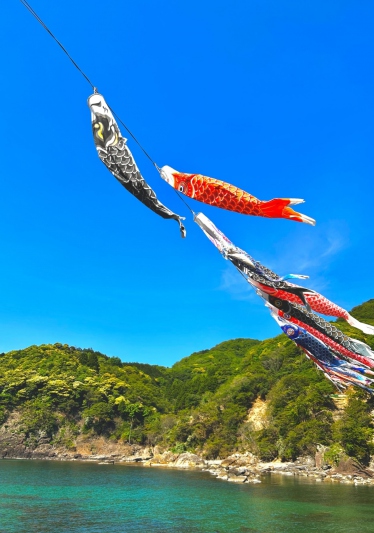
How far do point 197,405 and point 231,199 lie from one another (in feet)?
189

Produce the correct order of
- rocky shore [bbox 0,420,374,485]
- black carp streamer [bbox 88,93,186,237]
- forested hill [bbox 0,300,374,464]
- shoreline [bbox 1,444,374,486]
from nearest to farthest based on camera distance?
black carp streamer [bbox 88,93,186,237], shoreline [bbox 1,444,374,486], rocky shore [bbox 0,420,374,485], forested hill [bbox 0,300,374,464]

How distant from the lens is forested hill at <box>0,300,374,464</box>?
3678 centimetres

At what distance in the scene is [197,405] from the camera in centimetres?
6112

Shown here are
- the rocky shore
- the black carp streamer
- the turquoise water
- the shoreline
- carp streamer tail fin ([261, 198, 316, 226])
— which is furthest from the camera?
the rocky shore

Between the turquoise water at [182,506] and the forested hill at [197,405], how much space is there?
283 inches

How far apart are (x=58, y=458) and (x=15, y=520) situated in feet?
140

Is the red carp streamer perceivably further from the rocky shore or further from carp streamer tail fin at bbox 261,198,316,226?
the rocky shore

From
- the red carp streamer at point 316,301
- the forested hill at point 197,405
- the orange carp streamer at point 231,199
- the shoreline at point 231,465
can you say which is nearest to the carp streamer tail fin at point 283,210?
the orange carp streamer at point 231,199

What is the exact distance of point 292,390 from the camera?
42.3 m

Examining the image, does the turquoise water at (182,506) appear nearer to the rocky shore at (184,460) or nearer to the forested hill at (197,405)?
the rocky shore at (184,460)

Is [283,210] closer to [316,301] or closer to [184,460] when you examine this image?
[316,301]

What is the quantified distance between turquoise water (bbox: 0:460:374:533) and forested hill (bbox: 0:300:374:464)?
7193 mm

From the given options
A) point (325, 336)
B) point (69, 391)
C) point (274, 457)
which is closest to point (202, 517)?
point (325, 336)

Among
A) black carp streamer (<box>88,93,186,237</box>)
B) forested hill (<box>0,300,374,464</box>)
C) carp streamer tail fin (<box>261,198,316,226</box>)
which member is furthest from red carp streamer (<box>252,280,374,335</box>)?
forested hill (<box>0,300,374,464</box>)
